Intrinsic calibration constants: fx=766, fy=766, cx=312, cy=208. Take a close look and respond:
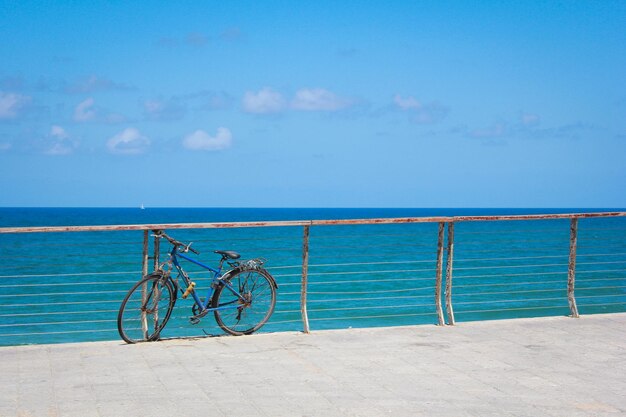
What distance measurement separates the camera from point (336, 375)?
6.30m

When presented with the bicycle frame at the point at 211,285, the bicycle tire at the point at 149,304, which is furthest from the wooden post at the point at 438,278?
the bicycle tire at the point at 149,304

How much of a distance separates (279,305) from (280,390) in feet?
53.2

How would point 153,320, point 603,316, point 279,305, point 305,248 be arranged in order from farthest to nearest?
point 279,305
point 603,316
point 305,248
point 153,320

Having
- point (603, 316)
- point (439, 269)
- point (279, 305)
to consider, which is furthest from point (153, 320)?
point (279, 305)

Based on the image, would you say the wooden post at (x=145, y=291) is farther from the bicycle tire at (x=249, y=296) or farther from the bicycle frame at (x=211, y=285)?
the bicycle tire at (x=249, y=296)

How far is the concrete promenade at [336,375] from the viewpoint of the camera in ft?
17.7

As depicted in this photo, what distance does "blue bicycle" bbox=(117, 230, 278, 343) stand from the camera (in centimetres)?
765

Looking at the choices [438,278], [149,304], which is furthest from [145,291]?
[438,278]

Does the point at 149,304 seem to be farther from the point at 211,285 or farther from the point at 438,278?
the point at 438,278

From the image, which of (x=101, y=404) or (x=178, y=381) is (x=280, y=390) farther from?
(x=101, y=404)

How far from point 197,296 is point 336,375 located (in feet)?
7.65

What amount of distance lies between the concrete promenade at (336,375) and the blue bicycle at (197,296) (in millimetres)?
273

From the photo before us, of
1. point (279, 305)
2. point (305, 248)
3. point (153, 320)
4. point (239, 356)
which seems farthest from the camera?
point (279, 305)

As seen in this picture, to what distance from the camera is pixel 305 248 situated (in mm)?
8297
